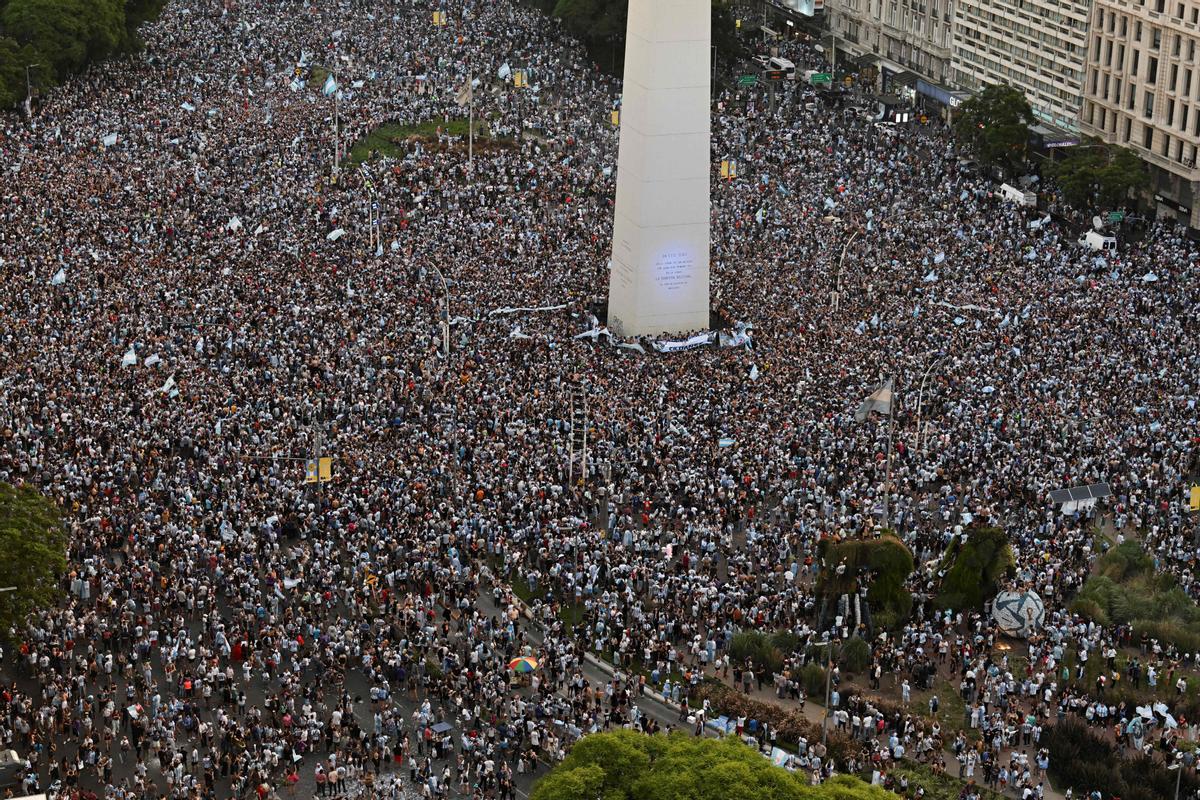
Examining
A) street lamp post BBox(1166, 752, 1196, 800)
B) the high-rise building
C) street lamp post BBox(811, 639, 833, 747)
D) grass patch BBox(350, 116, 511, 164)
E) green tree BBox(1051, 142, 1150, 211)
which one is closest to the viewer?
street lamp post BBox(1166, 752, 1196, 800)

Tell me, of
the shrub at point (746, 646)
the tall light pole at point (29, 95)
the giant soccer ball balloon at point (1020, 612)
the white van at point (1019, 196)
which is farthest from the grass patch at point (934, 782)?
the tall light pole at point (29, 95)

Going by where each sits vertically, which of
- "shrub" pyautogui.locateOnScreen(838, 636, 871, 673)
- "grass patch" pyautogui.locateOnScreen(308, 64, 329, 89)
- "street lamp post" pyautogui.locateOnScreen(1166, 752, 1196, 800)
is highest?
"grass patch" pyautogui.locateOnScreen(308, 64, 329, 89)

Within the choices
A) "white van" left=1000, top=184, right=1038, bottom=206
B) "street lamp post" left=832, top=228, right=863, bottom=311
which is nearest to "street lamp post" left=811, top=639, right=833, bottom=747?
"street lamp post" left=832, top=228, right=863, bottom=311

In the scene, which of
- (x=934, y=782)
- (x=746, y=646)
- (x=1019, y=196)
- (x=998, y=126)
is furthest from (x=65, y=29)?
(x=934, y=782)

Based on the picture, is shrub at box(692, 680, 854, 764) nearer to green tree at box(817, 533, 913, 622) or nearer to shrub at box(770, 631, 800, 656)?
shrub at box(770, 631, 800, 656)

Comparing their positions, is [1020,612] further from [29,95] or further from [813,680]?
[29,95]

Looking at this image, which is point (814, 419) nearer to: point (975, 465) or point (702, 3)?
point (975, 465)

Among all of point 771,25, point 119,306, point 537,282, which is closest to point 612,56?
point 771,25
